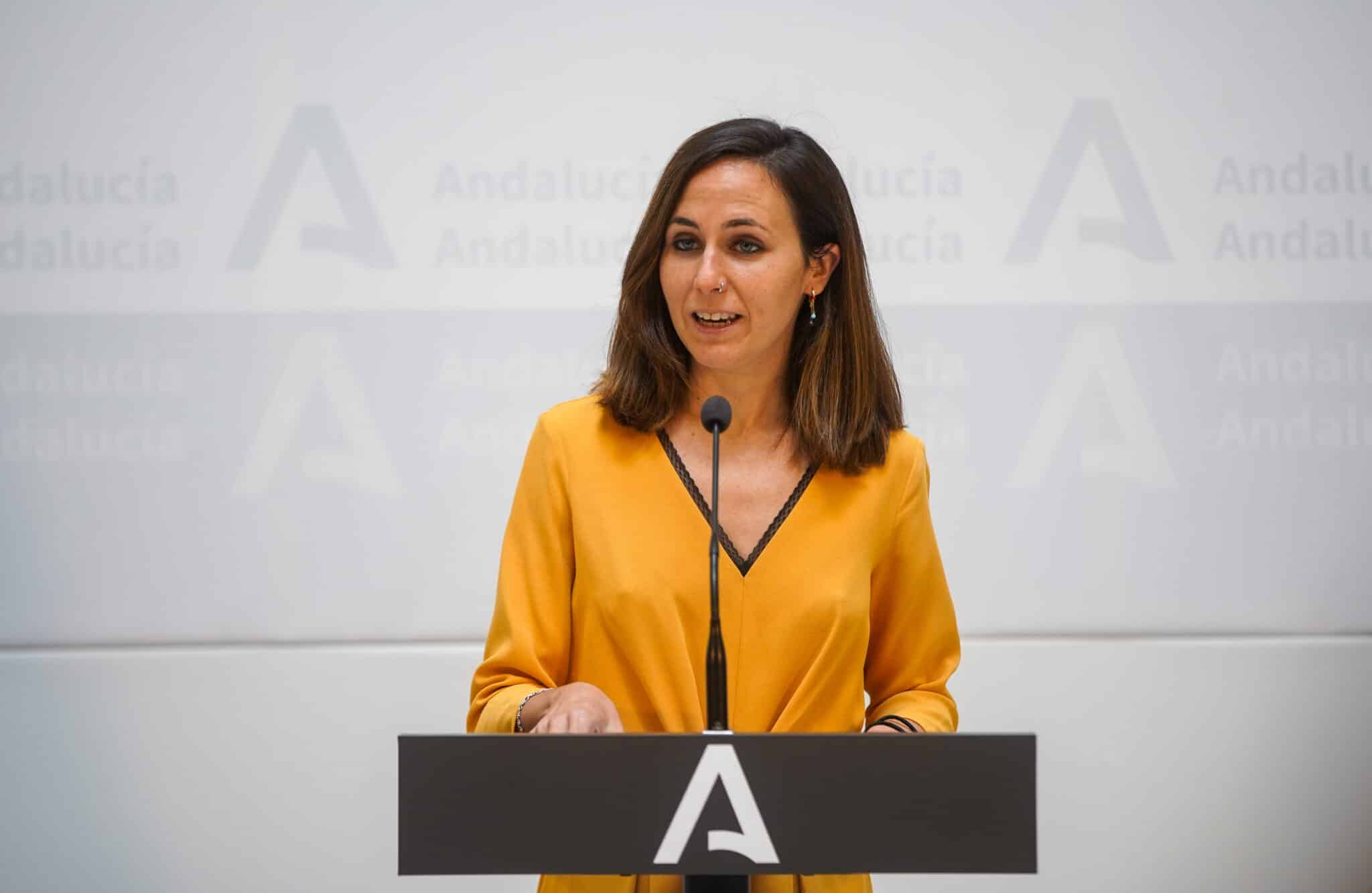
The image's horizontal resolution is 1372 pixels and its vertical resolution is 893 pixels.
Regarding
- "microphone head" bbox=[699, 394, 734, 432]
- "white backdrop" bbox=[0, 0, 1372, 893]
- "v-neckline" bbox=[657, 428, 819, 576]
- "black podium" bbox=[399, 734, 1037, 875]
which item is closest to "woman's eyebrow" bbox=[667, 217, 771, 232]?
"v-neckline" bbox=[657, 428, 819, 576]

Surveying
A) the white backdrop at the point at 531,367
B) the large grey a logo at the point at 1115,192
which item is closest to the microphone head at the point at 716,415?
the white backdrop at the point at 531,367

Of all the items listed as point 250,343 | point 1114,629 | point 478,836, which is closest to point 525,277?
point 250,343

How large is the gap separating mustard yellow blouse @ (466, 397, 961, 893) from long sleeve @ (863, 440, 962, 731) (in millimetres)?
20

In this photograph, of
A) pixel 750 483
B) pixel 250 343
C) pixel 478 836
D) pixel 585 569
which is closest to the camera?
pixel 478 836

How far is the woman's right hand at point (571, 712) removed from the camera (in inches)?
49.3

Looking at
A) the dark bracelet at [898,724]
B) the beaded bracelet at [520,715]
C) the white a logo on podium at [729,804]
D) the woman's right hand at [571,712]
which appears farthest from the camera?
the dark bracelet at [898,724]

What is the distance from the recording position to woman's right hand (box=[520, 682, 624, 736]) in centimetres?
125

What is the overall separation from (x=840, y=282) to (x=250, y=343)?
1.95 metres

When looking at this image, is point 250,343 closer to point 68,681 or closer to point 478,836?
point 68,681

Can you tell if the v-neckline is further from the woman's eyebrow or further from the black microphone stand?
the black microphone stand

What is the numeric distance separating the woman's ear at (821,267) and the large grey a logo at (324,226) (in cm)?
170

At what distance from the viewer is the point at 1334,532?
319 cm

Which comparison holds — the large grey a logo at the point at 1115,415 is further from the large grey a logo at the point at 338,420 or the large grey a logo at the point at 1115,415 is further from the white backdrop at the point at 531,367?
the large grey a logo at the point at 338,420

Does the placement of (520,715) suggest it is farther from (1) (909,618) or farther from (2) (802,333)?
(2) (802,333)
